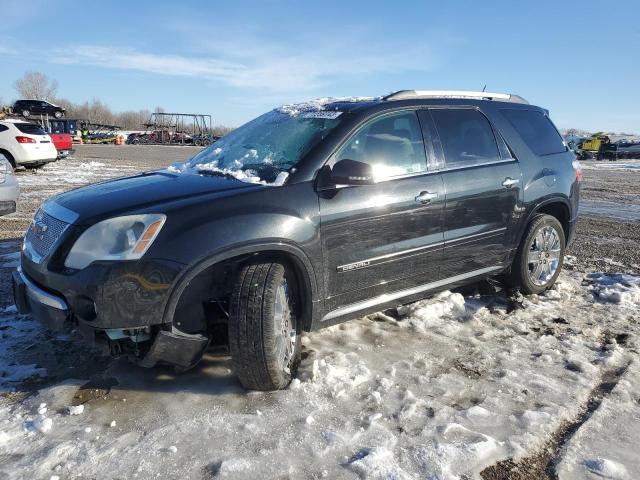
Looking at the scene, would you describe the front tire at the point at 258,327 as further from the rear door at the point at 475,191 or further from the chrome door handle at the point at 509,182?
the chrome door handle at the point at 509,182

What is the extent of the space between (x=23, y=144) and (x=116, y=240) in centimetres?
1421

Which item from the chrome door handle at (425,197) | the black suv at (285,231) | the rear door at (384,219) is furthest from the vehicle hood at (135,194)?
the chrome door handle at (425,197)

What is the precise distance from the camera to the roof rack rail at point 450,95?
13.0 ft

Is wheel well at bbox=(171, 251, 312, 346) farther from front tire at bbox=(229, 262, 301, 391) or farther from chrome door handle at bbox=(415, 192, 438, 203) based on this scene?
chrome door handle at bbox=(415, 192, 438, 203)

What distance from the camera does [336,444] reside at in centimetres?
256

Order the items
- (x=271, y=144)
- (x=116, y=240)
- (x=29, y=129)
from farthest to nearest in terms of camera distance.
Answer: (x=29, y=129), (x=271, y=144), (x=116, y=240)

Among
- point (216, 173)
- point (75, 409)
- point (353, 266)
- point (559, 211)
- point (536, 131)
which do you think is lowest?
point (75, 409)

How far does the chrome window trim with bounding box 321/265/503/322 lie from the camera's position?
11.0 ft

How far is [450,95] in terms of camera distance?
434cm

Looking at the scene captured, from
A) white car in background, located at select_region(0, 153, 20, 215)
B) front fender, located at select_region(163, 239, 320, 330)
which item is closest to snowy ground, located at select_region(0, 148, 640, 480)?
front fender, located at select_region(163, 239, 320, 330)

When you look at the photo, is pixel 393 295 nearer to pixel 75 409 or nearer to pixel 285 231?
pixel 285 231

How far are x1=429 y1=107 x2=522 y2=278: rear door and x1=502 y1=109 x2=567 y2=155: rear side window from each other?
0.37 meters

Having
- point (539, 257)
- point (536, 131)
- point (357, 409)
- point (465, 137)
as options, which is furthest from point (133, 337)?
point (536, 131)

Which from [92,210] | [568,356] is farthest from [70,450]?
[568,356]
